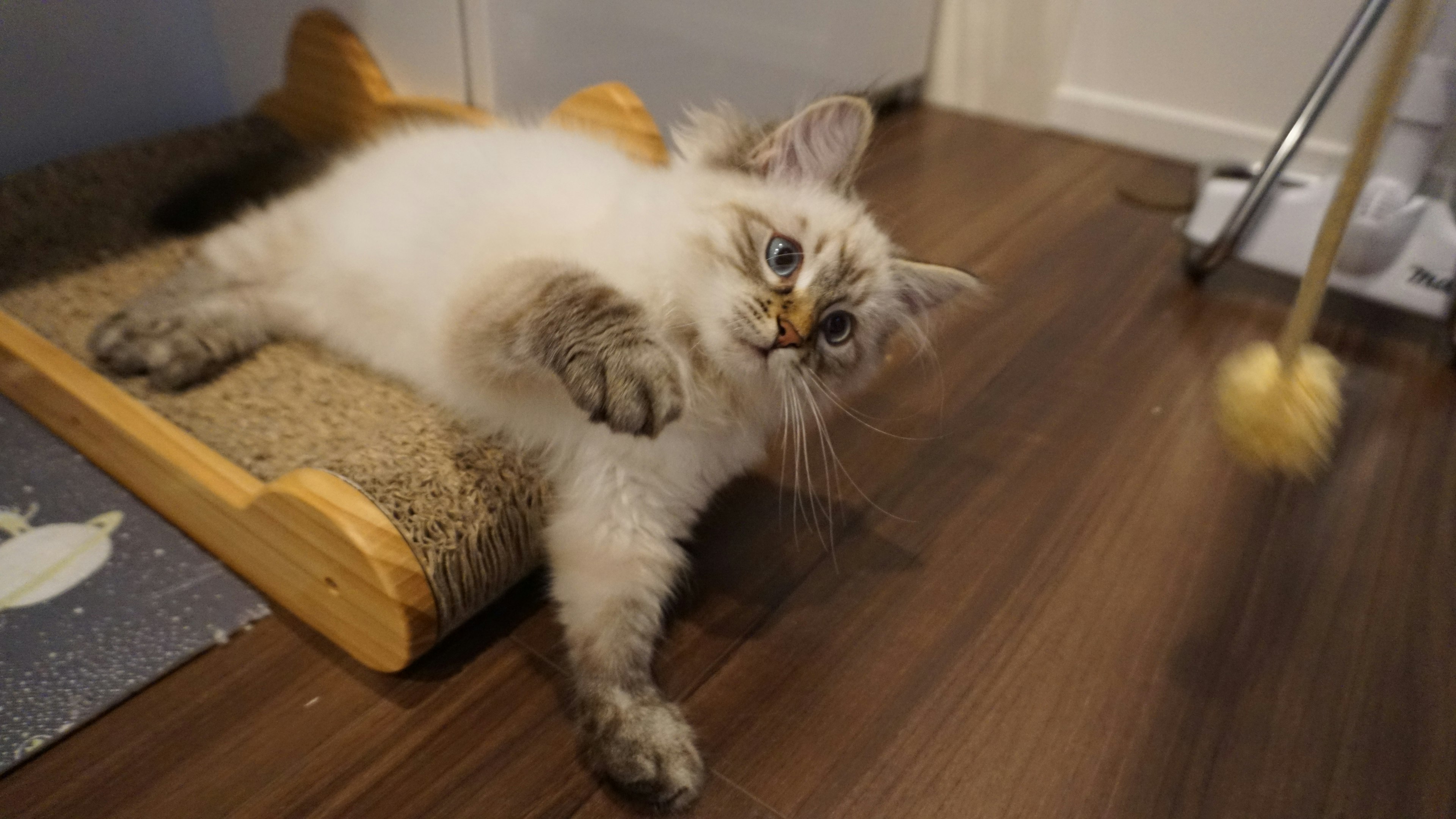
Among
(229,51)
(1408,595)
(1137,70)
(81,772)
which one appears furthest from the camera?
(1137,70)

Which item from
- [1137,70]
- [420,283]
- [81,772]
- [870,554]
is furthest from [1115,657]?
[1137,70]

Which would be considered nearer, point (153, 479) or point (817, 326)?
point (817, 326)

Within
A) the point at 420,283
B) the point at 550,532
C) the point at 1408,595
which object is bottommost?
the point at 1408,595

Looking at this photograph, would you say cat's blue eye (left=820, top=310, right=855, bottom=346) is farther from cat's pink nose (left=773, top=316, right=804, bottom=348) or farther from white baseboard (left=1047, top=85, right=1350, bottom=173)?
white baseboard (left=1047, top=85, right=1350, bottom=173)

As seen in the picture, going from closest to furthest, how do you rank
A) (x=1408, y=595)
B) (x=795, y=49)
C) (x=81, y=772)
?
(x=81, y=772) → (x=1408, y=595) → (x=795, y=49)

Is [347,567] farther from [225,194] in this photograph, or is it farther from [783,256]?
[225,194]

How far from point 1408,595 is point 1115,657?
457 mm

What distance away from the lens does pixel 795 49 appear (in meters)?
2.10

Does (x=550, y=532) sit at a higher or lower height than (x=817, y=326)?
lower

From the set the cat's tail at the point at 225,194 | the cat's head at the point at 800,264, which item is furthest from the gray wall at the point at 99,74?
the cat's head at the point at 800,264

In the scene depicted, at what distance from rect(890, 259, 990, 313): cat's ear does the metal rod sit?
0.98 m

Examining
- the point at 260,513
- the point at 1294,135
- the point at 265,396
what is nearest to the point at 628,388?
the point at 260,513

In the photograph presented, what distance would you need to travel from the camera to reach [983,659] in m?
1.03

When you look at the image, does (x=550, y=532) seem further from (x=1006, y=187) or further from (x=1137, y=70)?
(x=1137, y=70)
